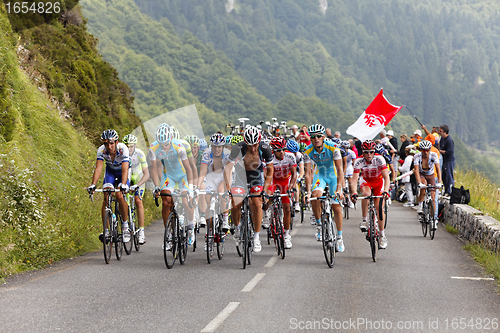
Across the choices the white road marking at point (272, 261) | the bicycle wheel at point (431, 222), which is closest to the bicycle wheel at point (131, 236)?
the white road marking at point (272, 261)

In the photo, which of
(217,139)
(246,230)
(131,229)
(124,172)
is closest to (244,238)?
(246,230)

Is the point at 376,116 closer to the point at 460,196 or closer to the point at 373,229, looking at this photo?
the point at 460,196

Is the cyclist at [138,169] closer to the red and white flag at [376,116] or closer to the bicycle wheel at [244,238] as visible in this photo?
the bicycle wheel at [244,238]

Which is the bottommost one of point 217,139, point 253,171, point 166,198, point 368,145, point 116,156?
point 166,198

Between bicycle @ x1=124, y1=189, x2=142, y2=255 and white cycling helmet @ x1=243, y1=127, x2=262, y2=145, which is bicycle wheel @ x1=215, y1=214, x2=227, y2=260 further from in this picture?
bicycle @ x1=124, y1=189, x2=142, y2=255

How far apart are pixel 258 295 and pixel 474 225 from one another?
Result: 6488mm

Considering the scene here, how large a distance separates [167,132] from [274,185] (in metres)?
3.01

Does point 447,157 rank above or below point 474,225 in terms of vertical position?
above

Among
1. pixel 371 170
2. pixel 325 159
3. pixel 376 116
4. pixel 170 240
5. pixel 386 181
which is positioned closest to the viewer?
pixel 170 240

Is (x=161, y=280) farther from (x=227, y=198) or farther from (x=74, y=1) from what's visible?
(x=74, y=1)

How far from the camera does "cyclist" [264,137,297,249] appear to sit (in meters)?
11.4

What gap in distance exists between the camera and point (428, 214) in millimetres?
13594

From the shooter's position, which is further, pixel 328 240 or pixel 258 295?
pixel 328 240

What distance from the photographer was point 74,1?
24078 mm
